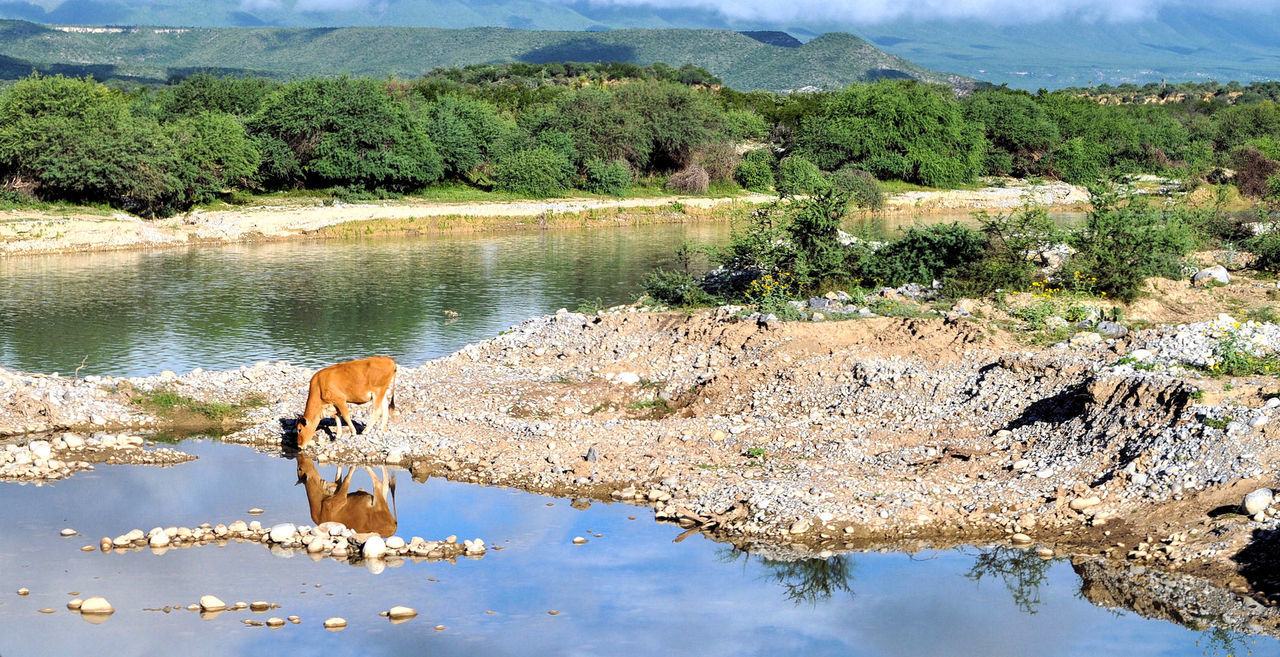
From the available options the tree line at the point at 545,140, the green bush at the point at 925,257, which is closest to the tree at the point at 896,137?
the tree line at the point at 545,140

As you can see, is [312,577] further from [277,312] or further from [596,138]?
[596,138]

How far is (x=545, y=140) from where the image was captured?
56281 millimetres

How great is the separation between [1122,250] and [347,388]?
1333 cm

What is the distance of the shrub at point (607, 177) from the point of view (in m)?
55.8

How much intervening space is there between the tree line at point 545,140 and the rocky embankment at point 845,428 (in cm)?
1032

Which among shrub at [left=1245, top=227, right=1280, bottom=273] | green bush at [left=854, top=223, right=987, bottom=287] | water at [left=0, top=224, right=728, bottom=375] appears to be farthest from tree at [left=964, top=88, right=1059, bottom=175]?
green bush at [left=854, top=223, right=987, bottom=287]

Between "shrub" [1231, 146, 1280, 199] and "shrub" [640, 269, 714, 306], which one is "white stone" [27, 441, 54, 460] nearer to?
"shrub" [640, 269, 714, 306]

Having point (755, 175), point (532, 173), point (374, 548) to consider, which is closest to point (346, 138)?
point (532, 173)

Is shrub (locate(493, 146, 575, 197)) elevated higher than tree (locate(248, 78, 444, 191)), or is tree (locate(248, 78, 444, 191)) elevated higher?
tree (locate(248, 78, 444, 191))

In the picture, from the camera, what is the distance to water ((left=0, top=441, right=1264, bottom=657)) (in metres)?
10.5

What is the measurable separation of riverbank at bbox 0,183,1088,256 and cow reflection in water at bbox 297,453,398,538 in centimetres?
2180

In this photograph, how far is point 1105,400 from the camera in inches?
578

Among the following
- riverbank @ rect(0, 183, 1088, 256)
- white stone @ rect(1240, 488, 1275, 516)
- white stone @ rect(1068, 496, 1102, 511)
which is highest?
white stone @ rect(1240, 488, 1275, 516)

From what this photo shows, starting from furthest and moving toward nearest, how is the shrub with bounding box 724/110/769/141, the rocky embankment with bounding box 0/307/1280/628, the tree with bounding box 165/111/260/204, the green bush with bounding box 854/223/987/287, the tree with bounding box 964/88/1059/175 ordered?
the tree with bounding box 964/88/1059/175 → the shrub with bounding box 724/110/769/141 → the tree with bounding box 165/111/260/204 → the green bush with bounding box 854/223/987/287 → the rocky embankment with bounding box 0/307/1280/628
